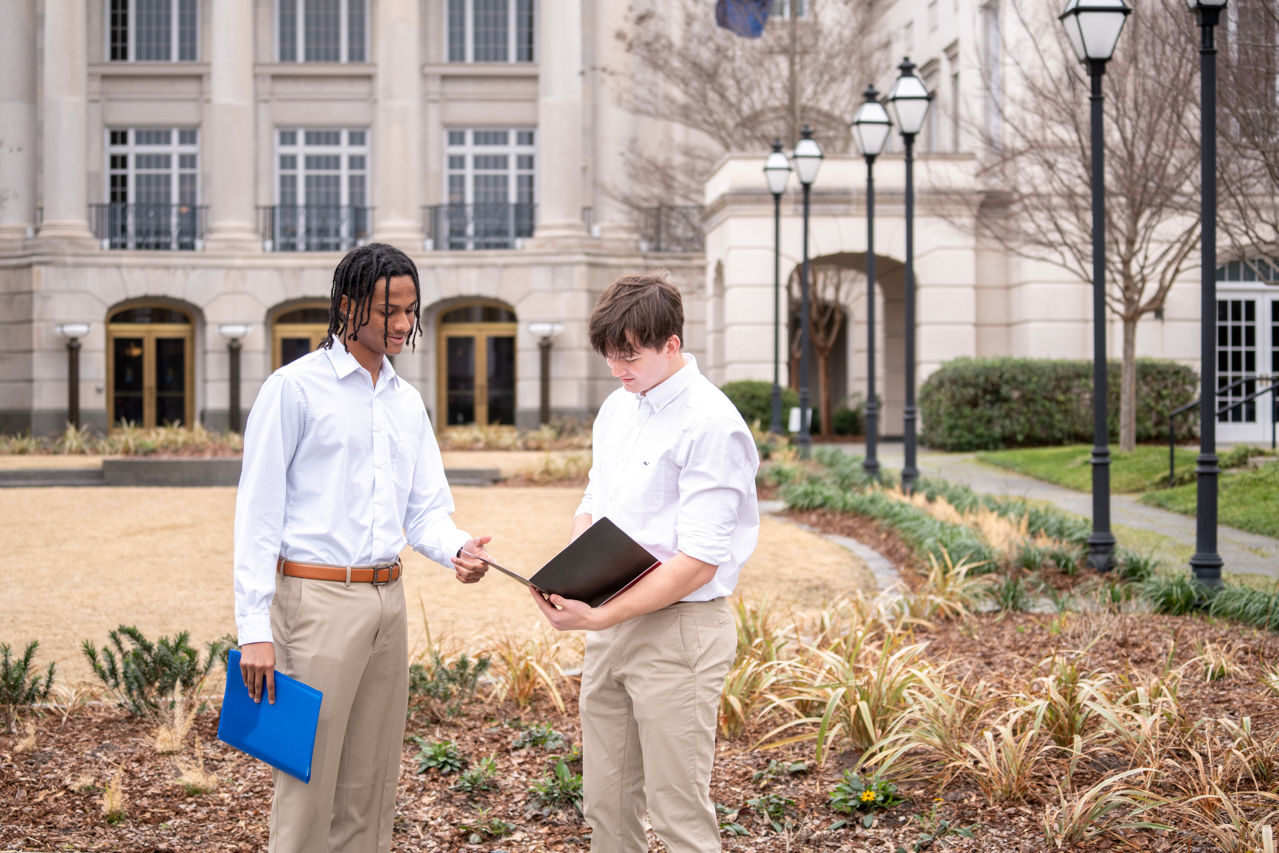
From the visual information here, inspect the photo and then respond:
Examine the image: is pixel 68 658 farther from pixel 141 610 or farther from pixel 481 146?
pixel 481 146

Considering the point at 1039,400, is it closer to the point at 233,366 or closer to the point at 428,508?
the point at 428,508

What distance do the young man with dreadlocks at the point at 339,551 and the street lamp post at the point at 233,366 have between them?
93.3 ft

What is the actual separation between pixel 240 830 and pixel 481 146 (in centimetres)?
3058

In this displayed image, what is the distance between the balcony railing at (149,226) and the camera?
32.2m

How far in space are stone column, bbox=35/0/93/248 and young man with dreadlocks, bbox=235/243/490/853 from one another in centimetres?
3112

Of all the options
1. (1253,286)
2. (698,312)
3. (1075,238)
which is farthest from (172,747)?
(698,312)

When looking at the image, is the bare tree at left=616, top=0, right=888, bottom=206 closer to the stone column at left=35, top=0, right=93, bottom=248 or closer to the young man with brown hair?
the stone column at left=35, top=0, right=93, bottom=248

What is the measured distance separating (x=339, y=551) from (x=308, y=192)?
31817mm

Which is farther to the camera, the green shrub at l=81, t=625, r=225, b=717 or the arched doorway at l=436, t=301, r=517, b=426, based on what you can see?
the arched doorway at l=436, t=301, r=517, b=426

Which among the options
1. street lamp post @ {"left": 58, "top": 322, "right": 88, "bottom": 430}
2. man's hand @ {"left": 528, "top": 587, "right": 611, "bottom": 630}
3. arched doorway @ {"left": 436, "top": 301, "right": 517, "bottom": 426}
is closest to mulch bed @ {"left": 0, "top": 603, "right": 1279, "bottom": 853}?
man's hand @ {"left": 528, "top": 587, "right": 611, "bottom": 630}

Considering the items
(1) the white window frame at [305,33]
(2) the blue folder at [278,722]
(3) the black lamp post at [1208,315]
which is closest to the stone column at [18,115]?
(1) the white window frame at [305,33]

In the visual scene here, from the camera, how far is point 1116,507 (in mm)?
13625

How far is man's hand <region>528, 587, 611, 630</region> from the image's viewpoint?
9.84ft

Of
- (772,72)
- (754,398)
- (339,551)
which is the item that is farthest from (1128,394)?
(339,551)
